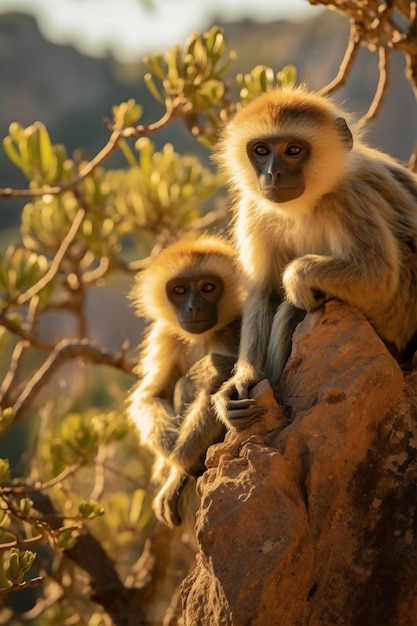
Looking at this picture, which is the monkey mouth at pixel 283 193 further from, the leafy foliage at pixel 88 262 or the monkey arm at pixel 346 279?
the leafy foliage at pixel 88 262

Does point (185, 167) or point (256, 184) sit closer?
point (256, 184)

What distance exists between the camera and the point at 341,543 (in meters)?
3.49

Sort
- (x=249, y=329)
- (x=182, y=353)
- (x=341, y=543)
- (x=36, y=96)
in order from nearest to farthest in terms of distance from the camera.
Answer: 1. (x=341, y=543)
2. (x=249, y=329)
3. (x=182, y=353)
4. (x=36, y=96)

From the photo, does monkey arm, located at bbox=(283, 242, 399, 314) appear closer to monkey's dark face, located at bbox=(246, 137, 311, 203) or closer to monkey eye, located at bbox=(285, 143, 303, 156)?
monkey's dark face, located at bbox=(246, 137, 311, 203)

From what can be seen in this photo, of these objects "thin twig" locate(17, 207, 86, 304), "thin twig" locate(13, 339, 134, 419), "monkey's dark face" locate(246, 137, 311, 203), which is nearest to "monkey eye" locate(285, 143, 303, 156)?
"monkey's dark face" locate(246, 137, 311, 203)

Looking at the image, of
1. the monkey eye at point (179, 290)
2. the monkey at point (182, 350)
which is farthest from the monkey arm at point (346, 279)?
the monkey eye at point (179, 290)

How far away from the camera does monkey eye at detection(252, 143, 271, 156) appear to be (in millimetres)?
4414

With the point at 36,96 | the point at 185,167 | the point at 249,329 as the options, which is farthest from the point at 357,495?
the point at 36,96

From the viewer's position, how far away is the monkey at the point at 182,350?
4.60 meters

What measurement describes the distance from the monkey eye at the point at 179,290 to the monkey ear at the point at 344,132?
50.6 inches

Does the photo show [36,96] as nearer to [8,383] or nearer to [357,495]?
[8,383]

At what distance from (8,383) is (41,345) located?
320mm

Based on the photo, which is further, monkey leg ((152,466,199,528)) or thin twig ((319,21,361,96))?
thin twig ((319,21,361,96))

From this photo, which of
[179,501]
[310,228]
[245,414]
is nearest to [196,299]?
[310,228]
